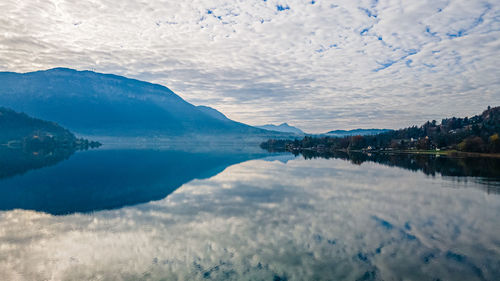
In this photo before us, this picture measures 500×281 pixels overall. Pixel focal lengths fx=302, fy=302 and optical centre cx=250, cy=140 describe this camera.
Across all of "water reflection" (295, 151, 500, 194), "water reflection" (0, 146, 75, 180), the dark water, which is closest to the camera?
the dark water

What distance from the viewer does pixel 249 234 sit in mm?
21984

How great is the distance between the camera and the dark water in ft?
52.5

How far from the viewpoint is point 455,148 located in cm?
13838

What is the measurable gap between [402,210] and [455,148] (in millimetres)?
134121

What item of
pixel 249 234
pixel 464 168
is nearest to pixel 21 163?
pixel 249 234

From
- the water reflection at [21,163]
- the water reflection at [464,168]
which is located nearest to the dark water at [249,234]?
the water reflection at [464,168]

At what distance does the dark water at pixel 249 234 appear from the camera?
16.0 metres

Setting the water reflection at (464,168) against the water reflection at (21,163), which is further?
the water reflection at (21,163)

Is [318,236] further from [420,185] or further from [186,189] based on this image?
[420,185]

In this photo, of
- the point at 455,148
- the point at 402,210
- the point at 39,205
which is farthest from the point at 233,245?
the point at 455,148

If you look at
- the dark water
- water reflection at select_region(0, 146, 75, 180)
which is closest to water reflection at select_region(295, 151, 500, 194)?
the dark water

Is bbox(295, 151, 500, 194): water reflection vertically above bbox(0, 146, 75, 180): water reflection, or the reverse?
bbox(295, 151, 500, 194): water reflection

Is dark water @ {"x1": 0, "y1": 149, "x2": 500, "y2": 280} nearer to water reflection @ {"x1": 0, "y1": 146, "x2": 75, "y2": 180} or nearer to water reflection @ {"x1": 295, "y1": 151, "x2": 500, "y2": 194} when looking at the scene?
water reflection @ {"x1": 295, "y1": 151, "x2": 500, "y2": 194}

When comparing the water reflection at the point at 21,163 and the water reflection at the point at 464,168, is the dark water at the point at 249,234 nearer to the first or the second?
the water reflection at the point at 464,168
